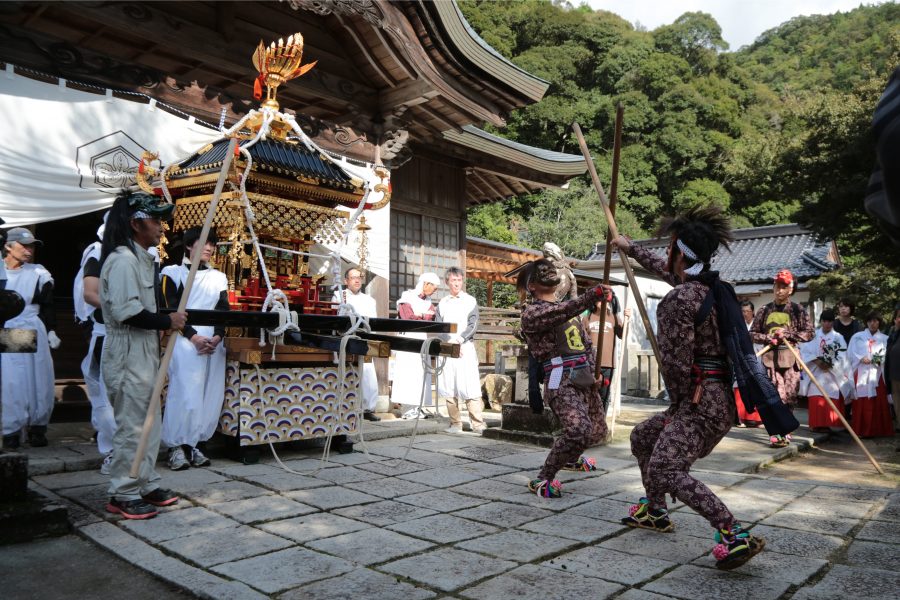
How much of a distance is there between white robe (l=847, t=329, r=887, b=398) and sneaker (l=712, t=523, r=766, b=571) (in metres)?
7.06

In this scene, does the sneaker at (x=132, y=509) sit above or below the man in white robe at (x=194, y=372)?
below

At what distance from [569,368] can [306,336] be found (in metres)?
1.95

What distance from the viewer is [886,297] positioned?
1405 centimetres

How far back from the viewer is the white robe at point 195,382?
204 inches

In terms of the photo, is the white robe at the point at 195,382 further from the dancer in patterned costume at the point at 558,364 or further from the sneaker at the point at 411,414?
the sneaker at the point at 411,414

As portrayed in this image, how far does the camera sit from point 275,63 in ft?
18.4

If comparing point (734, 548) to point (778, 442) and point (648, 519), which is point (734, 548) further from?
point (778, 442)

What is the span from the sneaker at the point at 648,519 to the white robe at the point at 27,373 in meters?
5.14

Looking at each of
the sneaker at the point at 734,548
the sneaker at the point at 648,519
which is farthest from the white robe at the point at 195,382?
the sneaker at the point at 734,548

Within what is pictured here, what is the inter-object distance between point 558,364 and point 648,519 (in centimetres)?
131

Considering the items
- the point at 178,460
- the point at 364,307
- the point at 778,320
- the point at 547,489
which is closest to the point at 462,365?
the point at 364,307

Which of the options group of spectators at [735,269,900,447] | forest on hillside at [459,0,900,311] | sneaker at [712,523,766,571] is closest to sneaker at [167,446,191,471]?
sneaker at [712,523,766,571]

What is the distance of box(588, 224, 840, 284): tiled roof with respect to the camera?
2158 cm

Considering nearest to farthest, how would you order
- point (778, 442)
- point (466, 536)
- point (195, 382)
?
point (466, 536), point (195, 382), point (778, 442)
